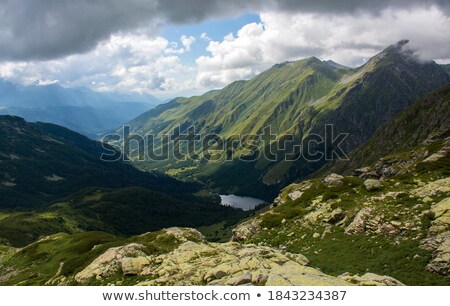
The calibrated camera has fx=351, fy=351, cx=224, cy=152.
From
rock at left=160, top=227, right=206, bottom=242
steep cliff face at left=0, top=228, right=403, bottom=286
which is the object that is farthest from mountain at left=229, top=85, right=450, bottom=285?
rock at left=160, top=227, right=206, bottom=242

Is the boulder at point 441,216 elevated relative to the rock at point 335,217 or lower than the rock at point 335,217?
elevated

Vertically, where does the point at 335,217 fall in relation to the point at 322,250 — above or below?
above

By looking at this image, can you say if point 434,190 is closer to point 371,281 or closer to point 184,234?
point 371,281

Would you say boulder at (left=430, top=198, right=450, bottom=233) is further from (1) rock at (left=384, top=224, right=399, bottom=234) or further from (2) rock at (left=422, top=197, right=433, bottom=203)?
(1) rock at (left=384, top=224, right=399, bottom=234)

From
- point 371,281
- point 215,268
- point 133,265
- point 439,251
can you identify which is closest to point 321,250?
point 439,251

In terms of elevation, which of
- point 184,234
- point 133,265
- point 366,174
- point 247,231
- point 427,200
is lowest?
point 247,231

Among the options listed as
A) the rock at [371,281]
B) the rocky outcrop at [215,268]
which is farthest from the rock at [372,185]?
the rock at [371,281]

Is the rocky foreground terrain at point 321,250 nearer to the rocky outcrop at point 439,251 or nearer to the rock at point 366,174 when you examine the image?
the rocky outcrop at point 439,251

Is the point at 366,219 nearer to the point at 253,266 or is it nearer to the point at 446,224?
the point at 446,224

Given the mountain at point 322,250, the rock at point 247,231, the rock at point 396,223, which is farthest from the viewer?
the rock at point 247,231
